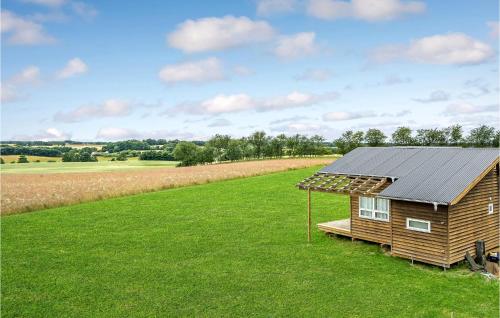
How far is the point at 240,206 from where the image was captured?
31.0m

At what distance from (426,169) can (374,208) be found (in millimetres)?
2921

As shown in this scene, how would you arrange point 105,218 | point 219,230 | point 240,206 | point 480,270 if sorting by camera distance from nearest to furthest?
1. point 480,270
2. point 219,230
3. point 105,218
4. point 240,206

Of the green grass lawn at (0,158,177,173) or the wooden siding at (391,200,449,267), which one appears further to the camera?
the green grass lawn at (0,158,177,173)

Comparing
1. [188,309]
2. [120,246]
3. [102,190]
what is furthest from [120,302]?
[102,190]

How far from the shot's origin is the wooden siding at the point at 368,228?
18125mm

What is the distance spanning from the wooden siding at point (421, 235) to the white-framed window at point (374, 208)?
1131 millimetres

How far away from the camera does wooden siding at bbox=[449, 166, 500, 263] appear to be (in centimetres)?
1541

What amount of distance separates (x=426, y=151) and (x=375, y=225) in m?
4.25

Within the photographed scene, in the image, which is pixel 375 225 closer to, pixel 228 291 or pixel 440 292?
pixel 440 292

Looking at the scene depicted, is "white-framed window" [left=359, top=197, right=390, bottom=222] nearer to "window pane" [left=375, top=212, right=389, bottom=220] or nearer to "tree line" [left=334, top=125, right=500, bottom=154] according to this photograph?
"window pane" [left=375, top=212, right=389, bottom=220]

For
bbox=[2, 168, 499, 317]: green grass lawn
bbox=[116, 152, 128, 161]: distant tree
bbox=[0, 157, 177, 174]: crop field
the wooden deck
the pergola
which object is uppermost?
bbox=[116, 152, 128, 161]: distant tree

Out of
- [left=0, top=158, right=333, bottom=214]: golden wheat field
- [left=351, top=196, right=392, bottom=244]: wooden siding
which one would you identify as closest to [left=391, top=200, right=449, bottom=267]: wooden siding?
[left=351, top=196, right=392, bottom=244]: wooden siding

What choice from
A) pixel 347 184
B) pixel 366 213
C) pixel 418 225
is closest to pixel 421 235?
pixel 418 225

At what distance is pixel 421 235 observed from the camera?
1596 centimetres
